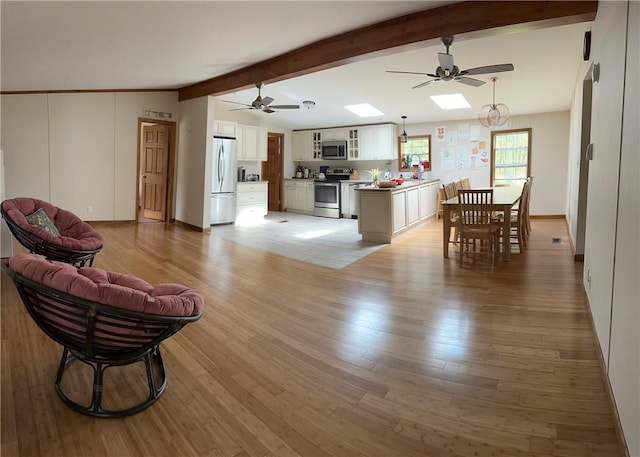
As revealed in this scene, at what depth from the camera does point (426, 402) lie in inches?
75.4

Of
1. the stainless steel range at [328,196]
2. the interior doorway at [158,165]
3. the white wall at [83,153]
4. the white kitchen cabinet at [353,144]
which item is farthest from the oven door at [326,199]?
the white wall at [83,153]

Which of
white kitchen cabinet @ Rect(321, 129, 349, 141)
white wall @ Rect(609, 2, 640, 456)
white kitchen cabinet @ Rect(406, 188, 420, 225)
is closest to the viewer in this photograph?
white wall @ Rect(609, 2, 640, 456)

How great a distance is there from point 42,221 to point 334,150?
7.03 m

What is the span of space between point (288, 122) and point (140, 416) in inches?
351

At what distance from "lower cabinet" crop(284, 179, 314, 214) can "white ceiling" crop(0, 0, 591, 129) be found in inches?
105

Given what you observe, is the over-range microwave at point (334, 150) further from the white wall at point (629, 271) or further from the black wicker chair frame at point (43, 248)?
the white wall at point (629, 271)

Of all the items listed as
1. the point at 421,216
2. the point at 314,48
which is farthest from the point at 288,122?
the point at 314,48

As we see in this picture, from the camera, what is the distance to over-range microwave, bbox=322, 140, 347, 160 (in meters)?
9.61

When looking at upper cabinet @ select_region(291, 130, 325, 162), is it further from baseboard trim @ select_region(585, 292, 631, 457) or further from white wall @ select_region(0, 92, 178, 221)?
baseboard trim @ select_region(585, 292, 631, 457)

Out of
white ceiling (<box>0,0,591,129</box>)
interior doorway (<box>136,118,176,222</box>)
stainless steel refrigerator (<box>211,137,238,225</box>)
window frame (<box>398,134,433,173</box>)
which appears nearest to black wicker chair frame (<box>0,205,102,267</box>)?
white ceiling (<box>0,0,591,129</box>)

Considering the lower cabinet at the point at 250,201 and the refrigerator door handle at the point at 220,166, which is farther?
the lower cabinet at the point at 250,201

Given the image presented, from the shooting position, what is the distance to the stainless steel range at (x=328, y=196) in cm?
918

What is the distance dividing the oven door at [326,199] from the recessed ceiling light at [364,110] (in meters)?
1.64

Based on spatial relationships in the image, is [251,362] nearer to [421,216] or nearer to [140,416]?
[140,416]
